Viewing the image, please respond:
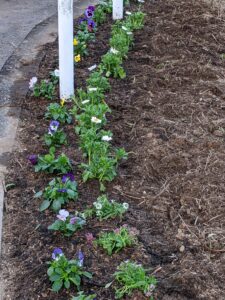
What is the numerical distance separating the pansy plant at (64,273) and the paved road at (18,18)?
9.05ft

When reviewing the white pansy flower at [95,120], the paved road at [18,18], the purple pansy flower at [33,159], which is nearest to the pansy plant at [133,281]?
the purple pansy flower at [33,159]

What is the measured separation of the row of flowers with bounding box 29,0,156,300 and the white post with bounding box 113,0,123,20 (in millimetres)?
1068

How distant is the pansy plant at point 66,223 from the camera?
281 centimetres

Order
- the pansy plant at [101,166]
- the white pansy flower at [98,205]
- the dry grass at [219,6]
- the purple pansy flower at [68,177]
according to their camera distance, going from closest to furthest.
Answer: the white pansy flower at [98,205], the purple pansy flower at [68,177], the pansy plant at [101,166], the dry grass at [219,6]

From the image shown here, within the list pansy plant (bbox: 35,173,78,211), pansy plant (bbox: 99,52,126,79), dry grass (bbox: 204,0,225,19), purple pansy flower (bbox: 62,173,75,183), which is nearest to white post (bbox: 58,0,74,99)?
pansy plant (bbox: 99,52,126,79)

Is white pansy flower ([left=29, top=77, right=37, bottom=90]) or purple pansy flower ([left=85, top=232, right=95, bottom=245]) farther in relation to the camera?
white pansy flower ([left=29, top=77, right=37, bottom=90])

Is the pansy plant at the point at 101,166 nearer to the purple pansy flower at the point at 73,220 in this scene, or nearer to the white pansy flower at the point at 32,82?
the purple pansy flower at the point at 73,220

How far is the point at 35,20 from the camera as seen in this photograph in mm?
6270

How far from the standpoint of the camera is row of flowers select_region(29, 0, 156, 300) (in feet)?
8.32

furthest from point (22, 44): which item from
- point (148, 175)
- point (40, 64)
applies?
point (148, 175)

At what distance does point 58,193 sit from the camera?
3.05 meters

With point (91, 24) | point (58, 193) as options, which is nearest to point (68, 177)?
point (58, 193)

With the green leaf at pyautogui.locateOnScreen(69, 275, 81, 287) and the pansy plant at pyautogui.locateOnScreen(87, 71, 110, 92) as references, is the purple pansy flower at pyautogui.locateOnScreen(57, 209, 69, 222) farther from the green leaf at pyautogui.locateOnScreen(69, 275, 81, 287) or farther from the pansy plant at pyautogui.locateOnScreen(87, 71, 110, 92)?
the pansy plant at pyautogui.locateOnScreen(87, 71, 110, 92)

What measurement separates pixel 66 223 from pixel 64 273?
36cm
